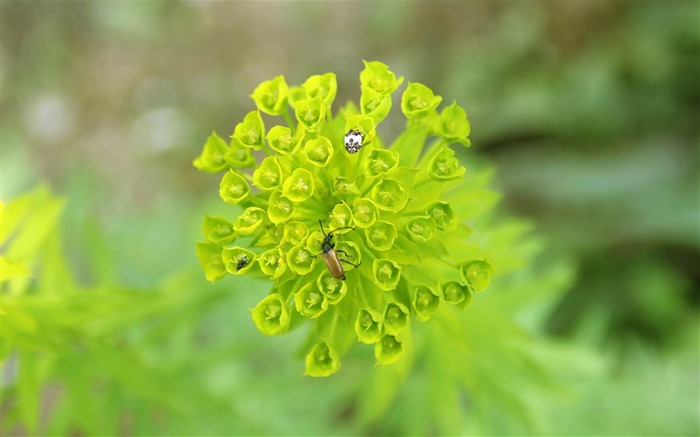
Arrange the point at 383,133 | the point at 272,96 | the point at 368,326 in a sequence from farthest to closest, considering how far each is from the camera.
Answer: the point at 383,133, the point at 272,96, the point at 368,326

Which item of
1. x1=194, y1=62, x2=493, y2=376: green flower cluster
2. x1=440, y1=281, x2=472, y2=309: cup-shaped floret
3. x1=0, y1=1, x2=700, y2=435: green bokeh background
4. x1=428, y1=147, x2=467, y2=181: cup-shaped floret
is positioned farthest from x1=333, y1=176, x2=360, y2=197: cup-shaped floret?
x1=0, y1=1, x2=700, y2=435: green bokeh background

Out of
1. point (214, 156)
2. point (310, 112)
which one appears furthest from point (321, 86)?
point (214, 156)

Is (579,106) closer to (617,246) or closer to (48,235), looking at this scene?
(617,246)

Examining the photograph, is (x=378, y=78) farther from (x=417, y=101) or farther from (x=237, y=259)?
(x=237, y=259)

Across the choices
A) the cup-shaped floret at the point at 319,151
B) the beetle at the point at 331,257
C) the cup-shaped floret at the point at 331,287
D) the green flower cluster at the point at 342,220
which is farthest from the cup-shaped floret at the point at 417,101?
the cup-shaped floret at the point at 331,287

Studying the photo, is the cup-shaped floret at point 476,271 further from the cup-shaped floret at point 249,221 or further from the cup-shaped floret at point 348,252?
the cup-shaped floret at point 249,221

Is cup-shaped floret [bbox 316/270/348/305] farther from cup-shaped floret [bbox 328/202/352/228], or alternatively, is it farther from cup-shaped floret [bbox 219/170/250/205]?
cup-shaped floret [bbox 219/170/250/205]

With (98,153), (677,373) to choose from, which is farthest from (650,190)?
(98,153)
